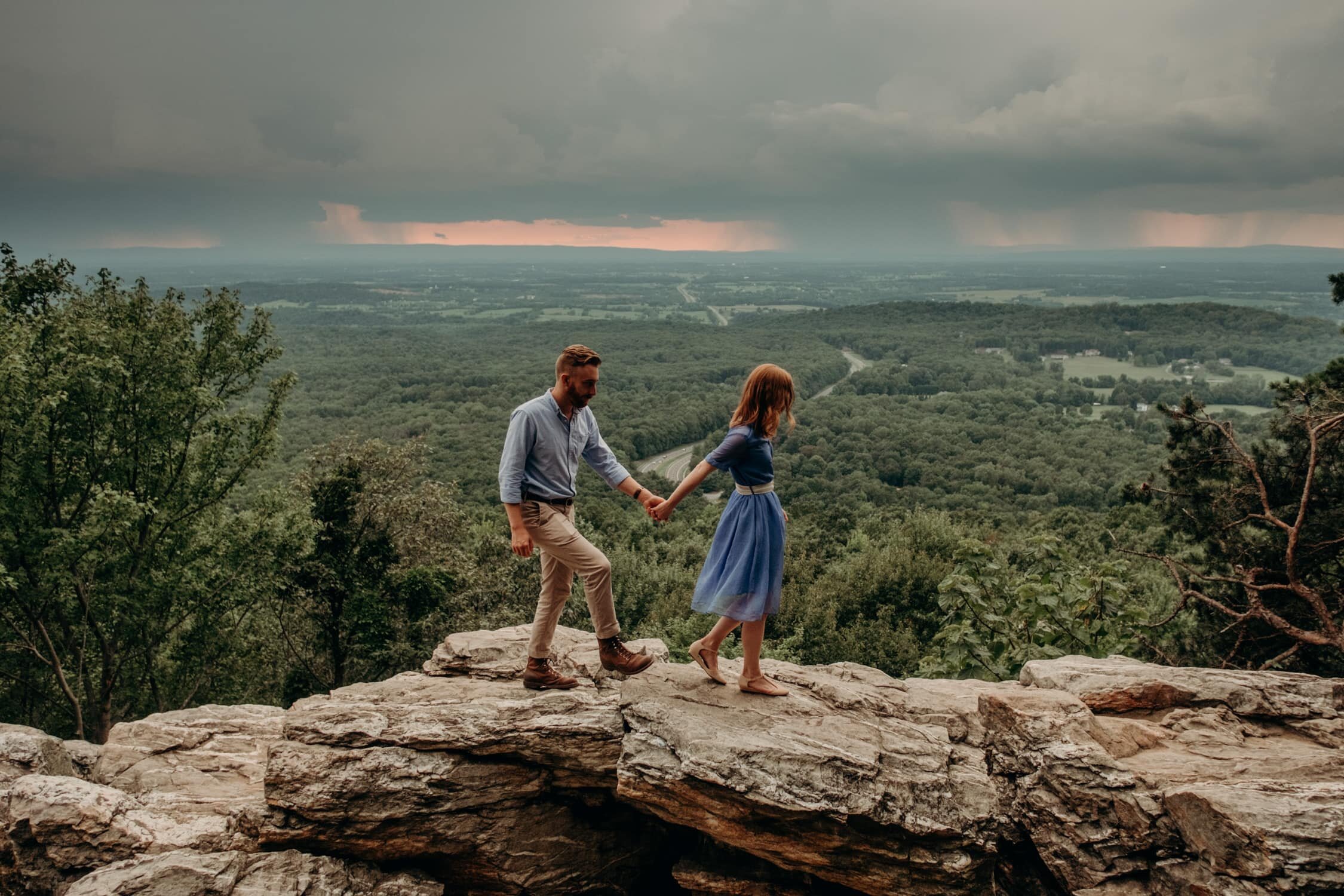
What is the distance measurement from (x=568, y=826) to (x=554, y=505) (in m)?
3.35

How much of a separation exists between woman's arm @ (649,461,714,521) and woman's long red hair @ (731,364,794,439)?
49 cm

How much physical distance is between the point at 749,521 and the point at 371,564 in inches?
704

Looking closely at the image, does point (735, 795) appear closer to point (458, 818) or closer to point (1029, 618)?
point (458, 818)

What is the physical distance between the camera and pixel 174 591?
17438 mm

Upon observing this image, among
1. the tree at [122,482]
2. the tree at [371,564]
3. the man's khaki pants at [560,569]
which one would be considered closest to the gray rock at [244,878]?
the man's khaki pants at [560,569]

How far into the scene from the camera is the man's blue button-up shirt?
6.81 meters

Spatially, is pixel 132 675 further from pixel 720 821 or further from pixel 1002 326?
pixel 1002 326

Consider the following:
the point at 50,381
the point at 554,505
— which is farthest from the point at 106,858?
the point at 50,381

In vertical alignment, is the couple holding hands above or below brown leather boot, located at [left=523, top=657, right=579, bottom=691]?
above

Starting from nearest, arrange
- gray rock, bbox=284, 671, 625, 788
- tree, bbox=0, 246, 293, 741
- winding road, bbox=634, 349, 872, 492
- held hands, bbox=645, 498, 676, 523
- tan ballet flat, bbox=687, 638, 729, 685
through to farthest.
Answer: held hands, bbox=645, 498, 676, 523
gray rock, bbox=284, 671, 625, 788
tan ballet flat, bbox=687, 638, 729, 685
tree, bbox=0, 246, 293, 741
winding road, bbox=634, 349, 872, 492

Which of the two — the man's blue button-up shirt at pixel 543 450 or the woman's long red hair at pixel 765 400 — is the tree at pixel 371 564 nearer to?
the man's blue button-up shirt at pixel 543 450

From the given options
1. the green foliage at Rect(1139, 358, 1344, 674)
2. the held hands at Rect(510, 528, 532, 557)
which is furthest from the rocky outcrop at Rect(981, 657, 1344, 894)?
the held hands at Rect(510, 528, 532, 557)

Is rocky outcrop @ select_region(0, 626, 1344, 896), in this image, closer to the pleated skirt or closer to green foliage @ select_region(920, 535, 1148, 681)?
the pleated skirt

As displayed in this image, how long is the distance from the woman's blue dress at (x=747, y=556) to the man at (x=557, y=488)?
84 centimetres
